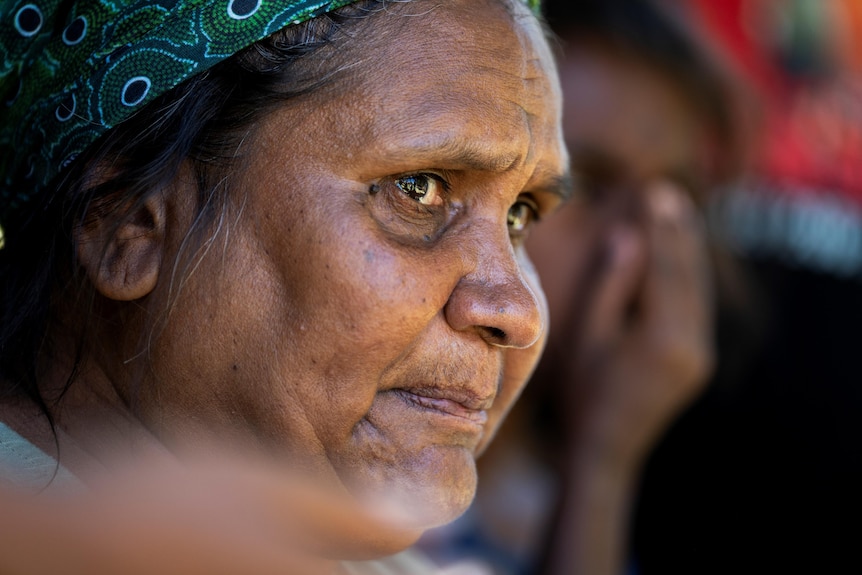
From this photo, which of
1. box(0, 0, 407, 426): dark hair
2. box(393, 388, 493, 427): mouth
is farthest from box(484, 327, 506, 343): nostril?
box(0, 0, 407, 426): dark hair

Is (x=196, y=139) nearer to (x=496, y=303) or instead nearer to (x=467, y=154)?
(x=467, y=154)

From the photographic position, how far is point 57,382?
75.3 inches

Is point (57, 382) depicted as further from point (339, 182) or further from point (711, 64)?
point (711, 64)

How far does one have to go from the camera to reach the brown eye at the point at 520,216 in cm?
226

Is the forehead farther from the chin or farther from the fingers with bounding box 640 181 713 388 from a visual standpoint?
the fingers with bounding box 640 181 713 388

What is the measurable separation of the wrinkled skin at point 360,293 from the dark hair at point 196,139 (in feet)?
0.10

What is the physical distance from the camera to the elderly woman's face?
176 cm

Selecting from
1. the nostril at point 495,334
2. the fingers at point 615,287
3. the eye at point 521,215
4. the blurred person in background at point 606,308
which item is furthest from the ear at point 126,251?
the fingers at point 615,287

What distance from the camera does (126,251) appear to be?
185cm

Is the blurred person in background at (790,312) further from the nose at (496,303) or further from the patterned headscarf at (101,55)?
the patterned headscarf at (101,55)

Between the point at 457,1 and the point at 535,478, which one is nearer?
the point at 457,1

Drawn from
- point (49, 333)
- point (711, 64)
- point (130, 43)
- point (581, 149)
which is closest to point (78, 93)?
point (130, 43)

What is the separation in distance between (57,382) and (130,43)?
648 millimetres

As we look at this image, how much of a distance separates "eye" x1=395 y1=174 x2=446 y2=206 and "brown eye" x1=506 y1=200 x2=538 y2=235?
37 cm
